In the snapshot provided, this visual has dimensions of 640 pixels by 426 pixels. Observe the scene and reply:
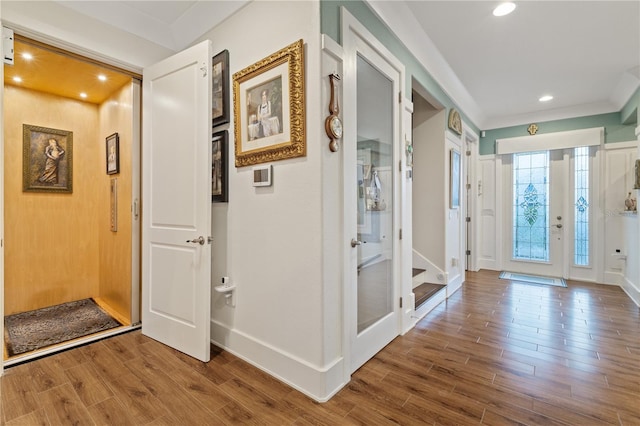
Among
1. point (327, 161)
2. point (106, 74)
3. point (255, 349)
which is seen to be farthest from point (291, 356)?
point (106, 74)

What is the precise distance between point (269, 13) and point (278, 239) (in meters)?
1.54

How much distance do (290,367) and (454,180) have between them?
330 centimetres

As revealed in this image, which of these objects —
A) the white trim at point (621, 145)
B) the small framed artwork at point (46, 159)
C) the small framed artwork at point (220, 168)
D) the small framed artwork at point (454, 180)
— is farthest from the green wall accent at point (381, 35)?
the small framed artwork at point (46, 159)

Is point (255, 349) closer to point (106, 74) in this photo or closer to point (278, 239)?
point (278, 239)

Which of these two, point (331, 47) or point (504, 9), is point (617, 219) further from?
point (331, 47)

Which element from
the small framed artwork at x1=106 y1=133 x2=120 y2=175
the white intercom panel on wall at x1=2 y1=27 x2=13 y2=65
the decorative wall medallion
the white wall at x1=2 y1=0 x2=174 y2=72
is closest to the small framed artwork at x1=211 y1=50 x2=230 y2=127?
the white wall at x1=2 y1=0 x2=174 y2=72

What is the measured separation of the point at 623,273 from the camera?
4316mm

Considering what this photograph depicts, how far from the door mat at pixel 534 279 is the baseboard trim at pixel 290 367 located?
4157 millimetres

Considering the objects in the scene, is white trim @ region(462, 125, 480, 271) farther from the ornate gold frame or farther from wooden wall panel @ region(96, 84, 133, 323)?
wooden wall panel @ region(96, 84, 133, 323)

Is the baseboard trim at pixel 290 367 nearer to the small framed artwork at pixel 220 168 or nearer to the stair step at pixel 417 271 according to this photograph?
the small framed artwork at pixel 220 168

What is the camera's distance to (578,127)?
4730mm

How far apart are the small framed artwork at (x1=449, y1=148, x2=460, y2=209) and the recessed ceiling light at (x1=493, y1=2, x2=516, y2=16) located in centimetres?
174

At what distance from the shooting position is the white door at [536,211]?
488 centimetres

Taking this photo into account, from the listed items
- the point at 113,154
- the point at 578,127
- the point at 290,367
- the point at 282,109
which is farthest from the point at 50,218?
the point at 578,127
